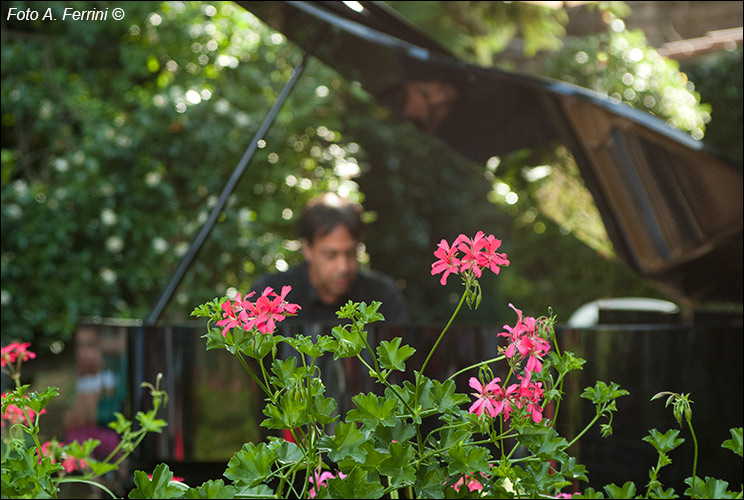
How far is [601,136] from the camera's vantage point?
2184 mm

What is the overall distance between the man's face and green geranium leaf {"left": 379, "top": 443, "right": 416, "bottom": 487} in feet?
8.05

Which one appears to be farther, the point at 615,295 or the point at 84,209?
the point at 84,209

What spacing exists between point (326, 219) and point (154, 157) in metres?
1.06

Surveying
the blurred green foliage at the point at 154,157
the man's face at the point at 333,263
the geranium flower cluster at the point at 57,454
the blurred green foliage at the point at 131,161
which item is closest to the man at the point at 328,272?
the man's face at the point at 333,263

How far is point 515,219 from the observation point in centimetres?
530

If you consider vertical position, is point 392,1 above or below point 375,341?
above

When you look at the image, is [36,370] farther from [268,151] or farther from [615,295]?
[615,295]

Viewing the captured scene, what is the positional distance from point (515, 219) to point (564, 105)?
3117mm

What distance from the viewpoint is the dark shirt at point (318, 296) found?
3051 mm

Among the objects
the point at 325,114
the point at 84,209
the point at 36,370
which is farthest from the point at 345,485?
the point at 325,114

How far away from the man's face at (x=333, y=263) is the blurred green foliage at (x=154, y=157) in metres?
0.39

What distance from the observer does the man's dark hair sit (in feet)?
10.1

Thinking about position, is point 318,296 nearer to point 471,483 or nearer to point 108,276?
point 108,276

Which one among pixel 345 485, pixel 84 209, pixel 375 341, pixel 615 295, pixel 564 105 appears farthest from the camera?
pixel 84 209
